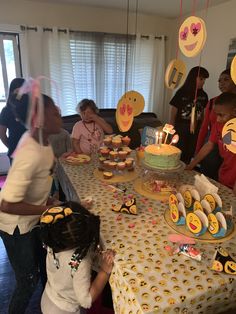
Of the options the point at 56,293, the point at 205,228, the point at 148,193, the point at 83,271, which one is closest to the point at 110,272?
the point at 83,271

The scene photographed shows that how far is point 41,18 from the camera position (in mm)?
3582

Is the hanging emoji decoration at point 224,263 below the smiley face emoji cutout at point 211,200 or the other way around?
below

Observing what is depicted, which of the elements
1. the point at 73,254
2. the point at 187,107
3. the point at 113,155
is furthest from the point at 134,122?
the point at 73,254

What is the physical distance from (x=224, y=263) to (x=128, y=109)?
1.19 meters

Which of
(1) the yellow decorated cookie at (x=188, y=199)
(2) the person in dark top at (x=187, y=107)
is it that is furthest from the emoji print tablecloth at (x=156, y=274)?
(2) the person in dark top at (x=187, y=107)

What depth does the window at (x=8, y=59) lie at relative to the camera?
3.60 metres

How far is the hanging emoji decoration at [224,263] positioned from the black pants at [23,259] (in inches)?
34.7

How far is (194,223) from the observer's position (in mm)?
1126

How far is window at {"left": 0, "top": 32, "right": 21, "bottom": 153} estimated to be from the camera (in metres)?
3.60

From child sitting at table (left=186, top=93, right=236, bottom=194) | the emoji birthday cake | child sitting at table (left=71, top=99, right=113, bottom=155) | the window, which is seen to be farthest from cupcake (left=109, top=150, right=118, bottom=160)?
the window

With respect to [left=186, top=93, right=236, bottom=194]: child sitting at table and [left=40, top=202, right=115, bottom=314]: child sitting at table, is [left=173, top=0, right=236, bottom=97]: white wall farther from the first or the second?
[left=40, top=202, right=115, bottom=314]: child sitting at table

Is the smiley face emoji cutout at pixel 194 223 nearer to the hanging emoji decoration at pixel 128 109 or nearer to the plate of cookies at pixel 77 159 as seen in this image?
the hanging emoji decoration at pixel 128 109

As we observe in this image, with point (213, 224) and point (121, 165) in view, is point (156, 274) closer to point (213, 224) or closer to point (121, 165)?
point (213, 224)

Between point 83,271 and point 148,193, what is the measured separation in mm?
689
